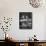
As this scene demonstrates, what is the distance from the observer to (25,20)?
493cm

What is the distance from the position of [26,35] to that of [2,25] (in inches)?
39.2

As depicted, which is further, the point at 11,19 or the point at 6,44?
the point at 11,19

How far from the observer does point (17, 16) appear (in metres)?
4.88

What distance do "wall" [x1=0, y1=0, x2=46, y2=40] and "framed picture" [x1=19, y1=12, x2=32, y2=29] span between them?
117 millimetres

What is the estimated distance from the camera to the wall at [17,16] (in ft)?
15.9

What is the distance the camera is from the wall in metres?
4.84

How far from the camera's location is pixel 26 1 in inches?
193

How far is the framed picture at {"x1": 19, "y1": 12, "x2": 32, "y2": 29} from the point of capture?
4891mm

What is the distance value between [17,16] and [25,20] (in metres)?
0.35

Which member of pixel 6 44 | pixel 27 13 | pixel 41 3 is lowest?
pixel 6 44

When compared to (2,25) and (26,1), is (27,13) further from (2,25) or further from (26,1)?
(2,25)

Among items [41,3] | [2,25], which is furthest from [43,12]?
[2,25]

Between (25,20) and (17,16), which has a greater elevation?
(17,16)

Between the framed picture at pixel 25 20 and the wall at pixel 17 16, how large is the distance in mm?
117
